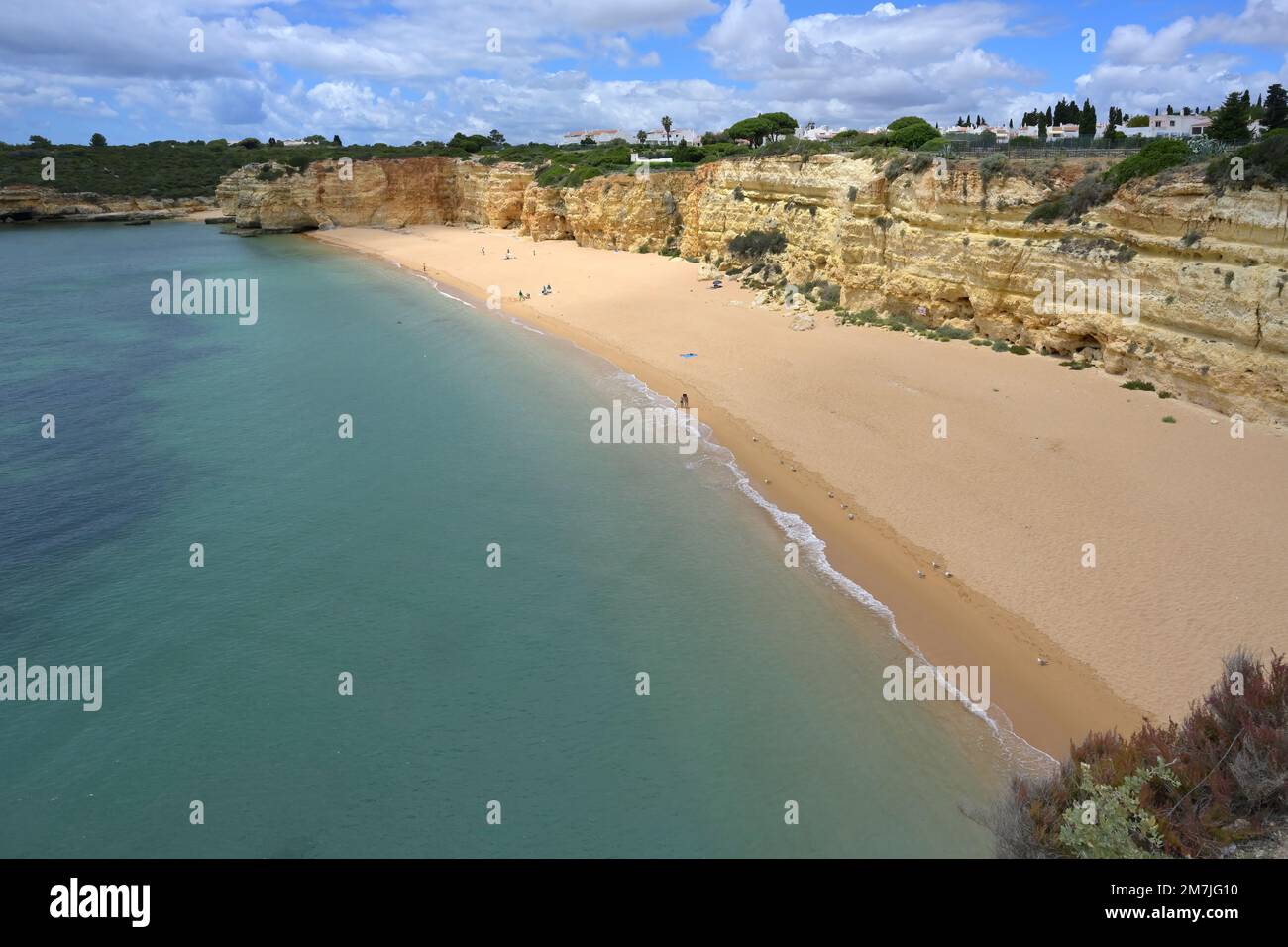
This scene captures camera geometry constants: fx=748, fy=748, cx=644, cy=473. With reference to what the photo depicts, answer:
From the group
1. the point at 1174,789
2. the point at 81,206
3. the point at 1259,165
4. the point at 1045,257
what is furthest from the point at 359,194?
the point at 1174,789

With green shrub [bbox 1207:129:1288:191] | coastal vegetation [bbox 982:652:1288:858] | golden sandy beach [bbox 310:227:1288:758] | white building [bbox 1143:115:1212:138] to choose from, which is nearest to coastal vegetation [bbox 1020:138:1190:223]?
green shrub [bbox 1207:129:1288:191]

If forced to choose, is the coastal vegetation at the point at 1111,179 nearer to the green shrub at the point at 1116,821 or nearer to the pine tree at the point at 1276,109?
the pine tree at the point at 1276,109

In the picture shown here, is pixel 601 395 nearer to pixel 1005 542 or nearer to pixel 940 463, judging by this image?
pixel 940 463

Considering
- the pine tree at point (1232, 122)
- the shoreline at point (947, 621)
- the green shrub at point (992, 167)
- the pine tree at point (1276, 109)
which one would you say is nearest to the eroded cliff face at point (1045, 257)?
the green shrub at point (992, 167)

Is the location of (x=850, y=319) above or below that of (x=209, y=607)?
above

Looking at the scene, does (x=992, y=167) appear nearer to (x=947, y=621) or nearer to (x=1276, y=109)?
(x=1276, y=109)
